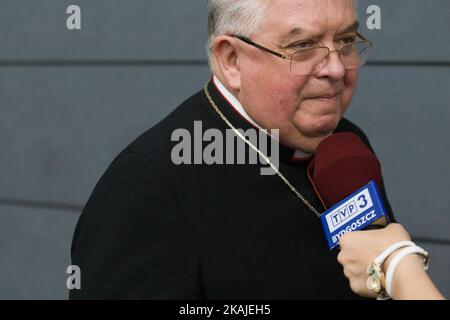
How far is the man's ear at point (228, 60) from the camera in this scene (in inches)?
71.1

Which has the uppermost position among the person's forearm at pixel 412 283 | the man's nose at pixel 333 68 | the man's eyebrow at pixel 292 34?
the man's eyebrow at pixel 292 34

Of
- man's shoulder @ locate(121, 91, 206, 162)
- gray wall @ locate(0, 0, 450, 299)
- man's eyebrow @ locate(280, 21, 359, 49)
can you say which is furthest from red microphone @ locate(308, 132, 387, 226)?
gray wall @ locate(0, 0, 450, 299)

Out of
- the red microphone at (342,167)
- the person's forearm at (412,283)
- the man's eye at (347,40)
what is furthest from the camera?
the man's eye at (347,40)

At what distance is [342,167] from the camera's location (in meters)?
1.66

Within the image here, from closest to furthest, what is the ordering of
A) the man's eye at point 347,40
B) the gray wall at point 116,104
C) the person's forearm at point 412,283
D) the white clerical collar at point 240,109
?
the person's forearm at point 412,283
the man's eye at point 347,40
the white clerical collar at point 240,109
the gray wall at point 116,104

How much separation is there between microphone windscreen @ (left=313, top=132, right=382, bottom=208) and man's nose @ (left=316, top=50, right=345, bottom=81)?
0.41 feet

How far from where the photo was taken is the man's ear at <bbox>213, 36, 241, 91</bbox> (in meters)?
1.81

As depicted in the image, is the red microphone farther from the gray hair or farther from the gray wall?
the gray wall

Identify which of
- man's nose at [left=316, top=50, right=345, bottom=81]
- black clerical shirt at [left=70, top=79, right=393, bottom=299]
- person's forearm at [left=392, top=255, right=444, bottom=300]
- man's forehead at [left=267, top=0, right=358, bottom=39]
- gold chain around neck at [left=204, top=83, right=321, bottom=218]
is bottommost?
person's forearm at [left=392, top=255, right=444, bottom=300]

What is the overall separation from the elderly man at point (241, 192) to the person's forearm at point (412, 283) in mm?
387

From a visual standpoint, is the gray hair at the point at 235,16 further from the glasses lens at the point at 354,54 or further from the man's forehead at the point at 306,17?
the glasses lens at the point at 354,54

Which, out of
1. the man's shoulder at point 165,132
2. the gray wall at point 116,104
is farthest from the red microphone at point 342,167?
the gray wall at point 116,104
